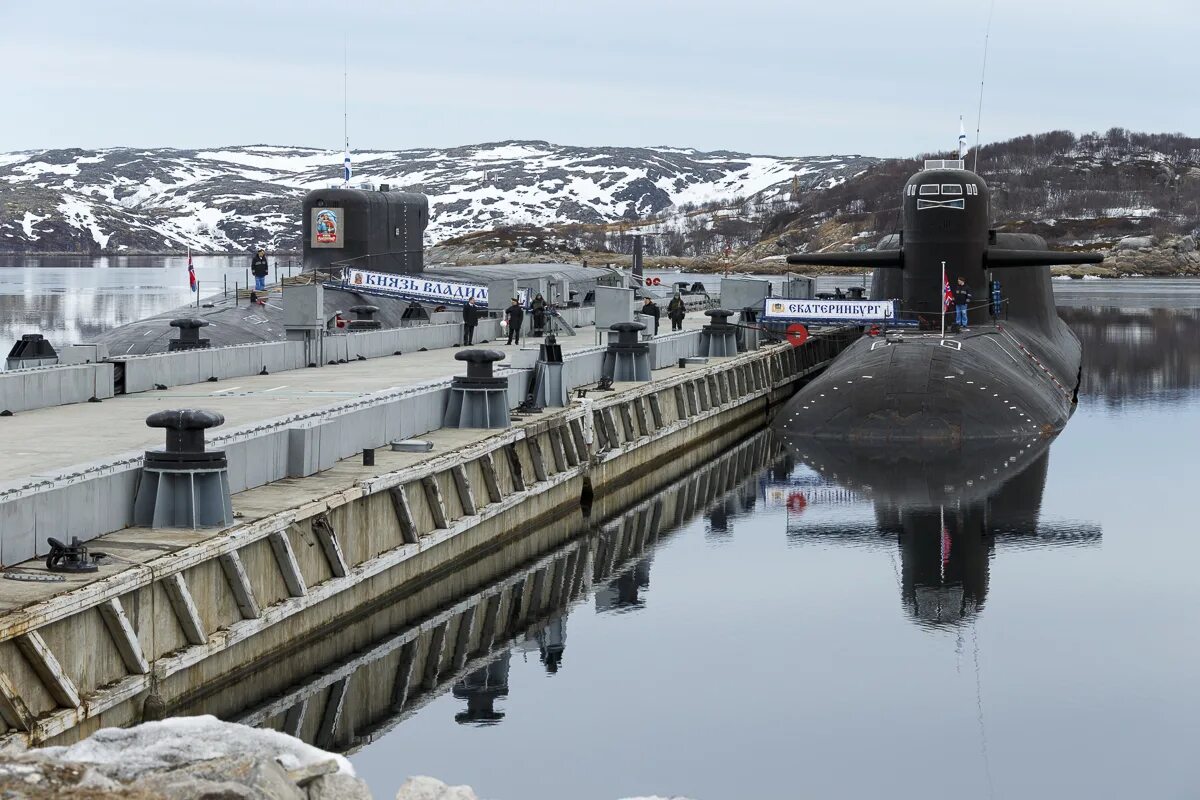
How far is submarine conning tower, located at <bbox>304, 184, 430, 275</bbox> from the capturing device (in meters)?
55.8

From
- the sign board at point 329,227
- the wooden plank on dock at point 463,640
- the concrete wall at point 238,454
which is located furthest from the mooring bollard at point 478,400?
the sign board at point 329,227

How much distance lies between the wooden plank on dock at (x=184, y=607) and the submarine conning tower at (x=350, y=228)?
127ft

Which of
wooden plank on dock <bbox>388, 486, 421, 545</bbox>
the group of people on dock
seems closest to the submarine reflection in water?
wooden plank on dock <bbox>388, 486, 421, 545</bbox>

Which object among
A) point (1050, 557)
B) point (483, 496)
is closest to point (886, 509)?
point (1050, 557)

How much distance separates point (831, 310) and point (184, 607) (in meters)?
35.8

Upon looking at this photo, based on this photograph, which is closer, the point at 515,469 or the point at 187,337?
the point at 515,469

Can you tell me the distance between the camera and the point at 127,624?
1617cm

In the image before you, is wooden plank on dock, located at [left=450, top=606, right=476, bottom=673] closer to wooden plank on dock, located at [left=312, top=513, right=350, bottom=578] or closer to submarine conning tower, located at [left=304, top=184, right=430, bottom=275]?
wooden plank on dock, located at [left=312, top=513, right=350, bottom=578]

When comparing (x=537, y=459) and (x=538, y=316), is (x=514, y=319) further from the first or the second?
(x=537, y=459)

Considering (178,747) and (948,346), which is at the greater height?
(948,346)

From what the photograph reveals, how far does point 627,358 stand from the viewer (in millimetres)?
40062

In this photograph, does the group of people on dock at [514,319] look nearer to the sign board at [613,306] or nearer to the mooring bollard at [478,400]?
the sign board at [613,306]

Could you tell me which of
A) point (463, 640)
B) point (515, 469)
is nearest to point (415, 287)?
point (515, 469)

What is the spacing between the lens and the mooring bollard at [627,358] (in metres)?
39.9
